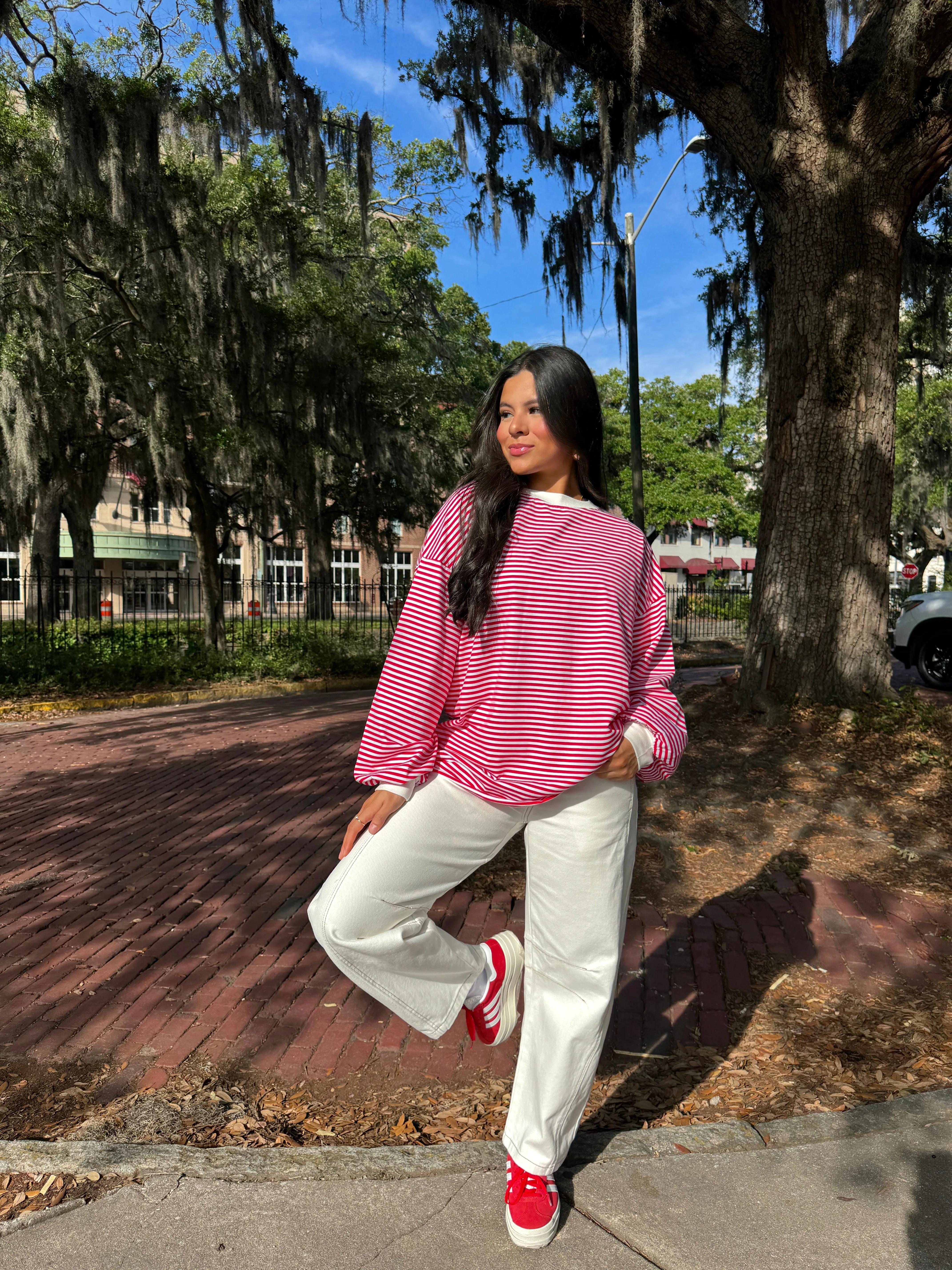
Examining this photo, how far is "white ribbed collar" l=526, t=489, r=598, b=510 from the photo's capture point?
2.13m

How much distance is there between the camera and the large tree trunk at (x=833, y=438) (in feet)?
20.0

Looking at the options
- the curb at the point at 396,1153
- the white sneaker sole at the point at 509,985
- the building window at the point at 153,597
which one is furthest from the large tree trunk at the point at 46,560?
the white sneaker sole at the point at 509,985

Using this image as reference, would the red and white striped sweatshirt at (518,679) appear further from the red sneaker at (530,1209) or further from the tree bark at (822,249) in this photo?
the tree bark at (822,249)

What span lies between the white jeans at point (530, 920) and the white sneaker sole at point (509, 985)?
145 mm

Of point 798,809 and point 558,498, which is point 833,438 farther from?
point 558,498

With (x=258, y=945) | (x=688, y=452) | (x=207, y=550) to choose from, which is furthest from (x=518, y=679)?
(x=688, y=452)

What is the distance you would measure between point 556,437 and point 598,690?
0.59m

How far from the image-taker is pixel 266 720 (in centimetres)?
1017

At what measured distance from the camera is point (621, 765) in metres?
1.96

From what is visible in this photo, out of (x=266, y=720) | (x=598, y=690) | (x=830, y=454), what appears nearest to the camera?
(x=598, y=690)

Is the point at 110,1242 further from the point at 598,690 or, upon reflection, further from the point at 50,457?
the point at 50,457

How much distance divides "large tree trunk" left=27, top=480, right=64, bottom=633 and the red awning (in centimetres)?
4794

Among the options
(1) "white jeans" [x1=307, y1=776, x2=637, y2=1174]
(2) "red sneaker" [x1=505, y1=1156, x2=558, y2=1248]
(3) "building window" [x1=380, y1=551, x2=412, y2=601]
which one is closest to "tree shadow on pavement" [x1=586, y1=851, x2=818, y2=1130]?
(2) "red sneaker" [x1=505, y1=1156, x2=558, y2=1248]

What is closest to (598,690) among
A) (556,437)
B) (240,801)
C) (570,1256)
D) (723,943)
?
(556,437)
